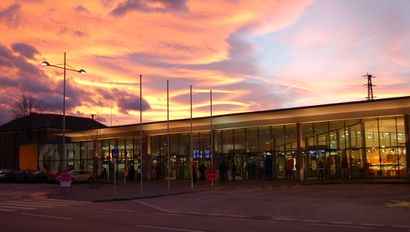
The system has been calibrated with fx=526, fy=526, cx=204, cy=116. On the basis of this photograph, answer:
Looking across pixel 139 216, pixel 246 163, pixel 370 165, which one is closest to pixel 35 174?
pixel 246 163

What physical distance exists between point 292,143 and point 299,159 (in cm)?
210

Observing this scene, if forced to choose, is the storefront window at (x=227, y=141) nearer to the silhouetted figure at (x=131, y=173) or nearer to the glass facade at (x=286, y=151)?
the glass facade at (x=286, y=151)

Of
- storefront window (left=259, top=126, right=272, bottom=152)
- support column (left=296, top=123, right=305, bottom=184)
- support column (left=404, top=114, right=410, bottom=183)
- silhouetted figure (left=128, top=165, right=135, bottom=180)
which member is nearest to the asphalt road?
support column (left=404, top=114, right=410, bottom=183)

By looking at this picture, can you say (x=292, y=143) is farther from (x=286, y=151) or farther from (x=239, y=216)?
(x=239, y=216)

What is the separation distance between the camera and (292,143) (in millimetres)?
44594

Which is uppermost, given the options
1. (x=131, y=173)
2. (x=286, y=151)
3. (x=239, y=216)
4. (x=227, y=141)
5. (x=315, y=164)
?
(x=227, y=141)

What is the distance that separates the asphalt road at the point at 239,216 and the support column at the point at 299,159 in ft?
49.3

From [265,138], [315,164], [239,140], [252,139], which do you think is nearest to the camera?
[315,164]

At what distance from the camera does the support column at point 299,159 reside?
1670 inches

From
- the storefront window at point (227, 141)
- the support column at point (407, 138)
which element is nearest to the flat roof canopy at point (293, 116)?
the support column at point (407, 138)

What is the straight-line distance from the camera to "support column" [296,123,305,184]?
1670 inches

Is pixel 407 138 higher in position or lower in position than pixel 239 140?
lower

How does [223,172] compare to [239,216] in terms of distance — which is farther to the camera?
[223,172]

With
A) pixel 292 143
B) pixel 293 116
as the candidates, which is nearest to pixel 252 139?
pixel 292 143
